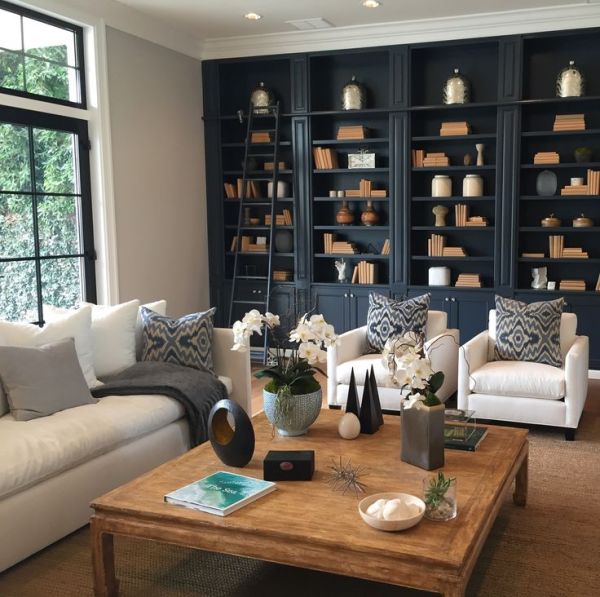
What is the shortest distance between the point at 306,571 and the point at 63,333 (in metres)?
1.81

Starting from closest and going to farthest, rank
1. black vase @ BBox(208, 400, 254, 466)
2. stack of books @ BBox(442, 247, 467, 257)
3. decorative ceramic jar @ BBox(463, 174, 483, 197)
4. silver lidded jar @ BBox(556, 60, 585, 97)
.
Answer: black vase @ BBox(208, 400, 254, 466), silver lidded jar @ BBox(556, 60, 585, 97), decorative ceramic jar @ BBox(463, 174, 483, 197), stack of books @ BBox(442, 247, 467, 257)

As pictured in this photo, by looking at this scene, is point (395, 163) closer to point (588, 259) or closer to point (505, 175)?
point (505, 175)

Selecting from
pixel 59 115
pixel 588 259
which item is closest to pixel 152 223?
pixel 59 115

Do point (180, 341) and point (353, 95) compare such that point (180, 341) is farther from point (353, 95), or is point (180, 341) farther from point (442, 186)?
point (353, 95)

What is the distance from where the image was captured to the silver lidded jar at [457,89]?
6.64 metres

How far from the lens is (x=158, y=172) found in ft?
21.8

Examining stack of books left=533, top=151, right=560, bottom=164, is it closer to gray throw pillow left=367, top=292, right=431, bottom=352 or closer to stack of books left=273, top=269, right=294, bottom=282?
gray throw pillow left=367, top=292, right=431, bottom=352

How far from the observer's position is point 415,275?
718 cm

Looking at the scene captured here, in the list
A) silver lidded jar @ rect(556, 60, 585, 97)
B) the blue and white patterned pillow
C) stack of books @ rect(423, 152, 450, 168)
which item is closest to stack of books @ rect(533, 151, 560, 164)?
silver lidded jar @ rect(556, 60, 585, 97)

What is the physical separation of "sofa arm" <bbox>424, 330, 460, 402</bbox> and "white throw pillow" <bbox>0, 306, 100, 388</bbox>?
209 cm

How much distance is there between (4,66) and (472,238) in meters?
4.16

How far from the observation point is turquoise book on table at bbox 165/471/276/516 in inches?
104

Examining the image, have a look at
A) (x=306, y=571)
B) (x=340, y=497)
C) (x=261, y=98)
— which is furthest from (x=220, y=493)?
(x=261, y=98)

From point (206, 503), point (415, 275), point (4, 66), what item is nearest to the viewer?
point (206, 503)
